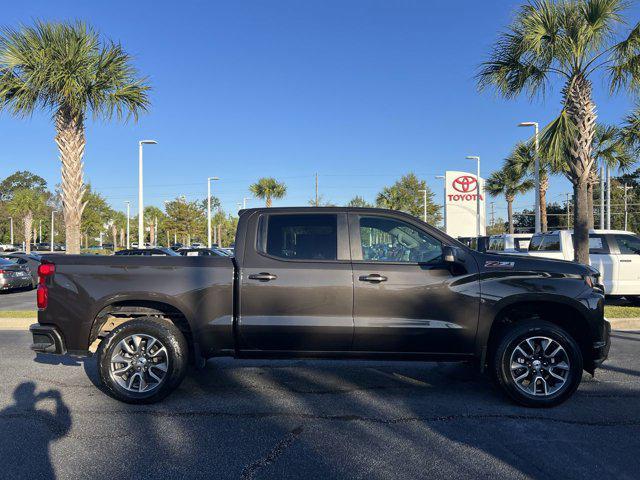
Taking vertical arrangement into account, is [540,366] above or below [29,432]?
above

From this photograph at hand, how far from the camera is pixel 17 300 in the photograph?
1469cm

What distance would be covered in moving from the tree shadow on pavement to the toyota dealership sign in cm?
2778

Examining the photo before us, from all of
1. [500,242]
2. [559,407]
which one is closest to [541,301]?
[559,407]

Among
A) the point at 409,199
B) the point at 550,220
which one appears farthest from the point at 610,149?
the point at 550,220

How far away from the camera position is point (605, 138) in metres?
21.9

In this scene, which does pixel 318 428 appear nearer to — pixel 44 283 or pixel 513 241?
pixel 44 283

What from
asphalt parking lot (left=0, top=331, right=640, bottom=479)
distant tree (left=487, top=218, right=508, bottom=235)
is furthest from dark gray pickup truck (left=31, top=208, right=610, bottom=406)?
distant tree (left=487, top=218, right=508, bottom=235)

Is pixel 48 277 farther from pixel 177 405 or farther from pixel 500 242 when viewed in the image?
pixel 500 242

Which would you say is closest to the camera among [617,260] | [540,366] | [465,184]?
[540,366]

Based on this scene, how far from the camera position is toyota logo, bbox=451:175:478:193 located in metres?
30.5

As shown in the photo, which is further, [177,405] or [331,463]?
[177,405]

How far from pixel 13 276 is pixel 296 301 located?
1543 centimetres

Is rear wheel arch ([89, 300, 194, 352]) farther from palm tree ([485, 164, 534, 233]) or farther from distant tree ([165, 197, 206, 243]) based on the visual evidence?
distant tree ([165, 197, 206, 243])

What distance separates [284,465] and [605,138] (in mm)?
23328
